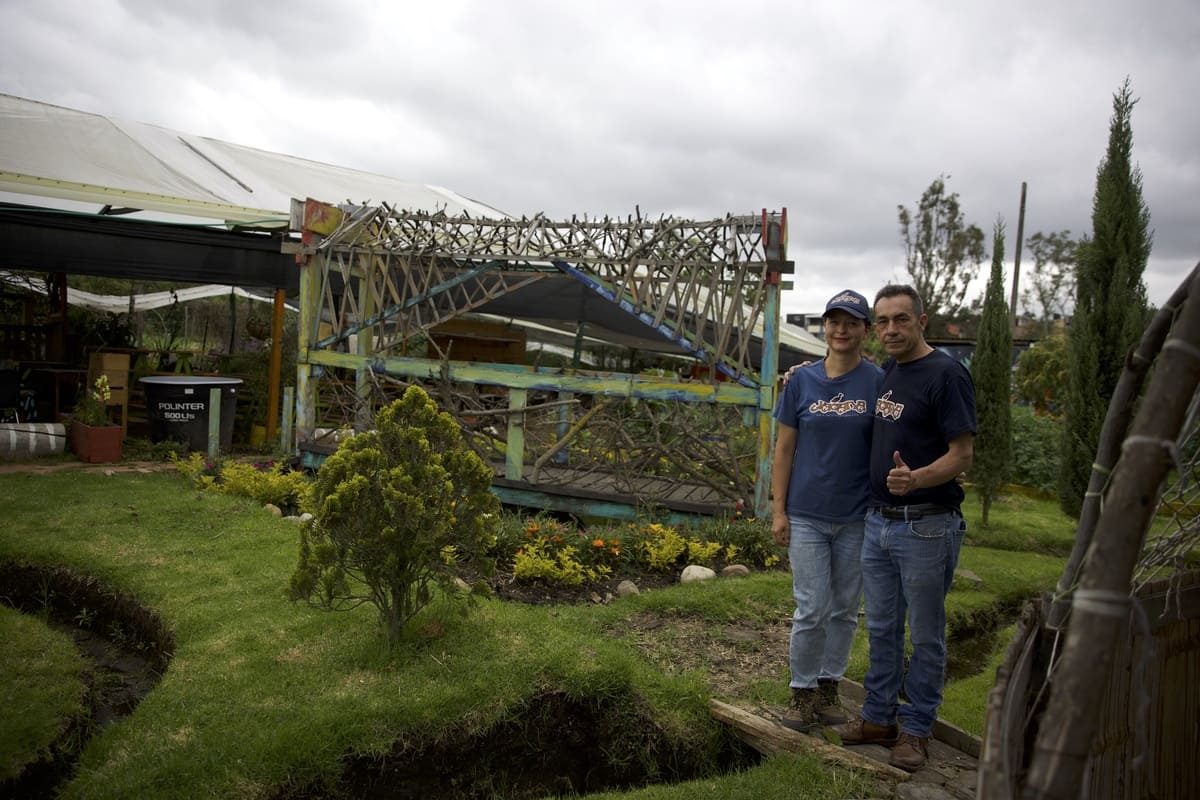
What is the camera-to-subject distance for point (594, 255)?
25.2ft

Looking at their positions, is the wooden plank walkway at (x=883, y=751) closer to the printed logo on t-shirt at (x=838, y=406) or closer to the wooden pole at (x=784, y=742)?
the wooden pole at (x=784, y=742)

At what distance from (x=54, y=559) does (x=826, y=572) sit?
17.1 ft

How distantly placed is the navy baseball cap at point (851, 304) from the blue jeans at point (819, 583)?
2.99 feet

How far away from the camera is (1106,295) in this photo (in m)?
8.41

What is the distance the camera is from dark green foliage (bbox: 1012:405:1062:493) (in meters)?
12.3

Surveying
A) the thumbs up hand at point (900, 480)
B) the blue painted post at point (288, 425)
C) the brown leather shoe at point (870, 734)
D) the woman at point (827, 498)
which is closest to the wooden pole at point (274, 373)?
the blue painted post at point (288, 425)

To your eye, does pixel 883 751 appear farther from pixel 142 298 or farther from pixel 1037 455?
pixel 142 298

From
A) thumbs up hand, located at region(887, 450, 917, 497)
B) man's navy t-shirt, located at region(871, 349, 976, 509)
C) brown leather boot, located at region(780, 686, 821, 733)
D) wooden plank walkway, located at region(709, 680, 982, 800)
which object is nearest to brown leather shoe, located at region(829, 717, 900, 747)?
wooden plank walkway, located at region(709, 680, 982, 800)

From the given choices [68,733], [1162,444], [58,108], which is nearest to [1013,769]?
[1162,444]

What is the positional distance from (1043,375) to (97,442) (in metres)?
16.3

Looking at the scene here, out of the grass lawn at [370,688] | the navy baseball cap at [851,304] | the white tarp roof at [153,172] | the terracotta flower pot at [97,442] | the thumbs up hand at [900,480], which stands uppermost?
the white tarp roof at [153,172]

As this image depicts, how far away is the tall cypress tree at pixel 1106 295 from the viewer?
324 inches

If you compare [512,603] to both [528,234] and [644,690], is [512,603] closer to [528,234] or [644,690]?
[644,690]

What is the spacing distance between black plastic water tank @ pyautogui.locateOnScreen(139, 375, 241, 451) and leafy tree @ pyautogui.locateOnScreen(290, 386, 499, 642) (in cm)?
638
